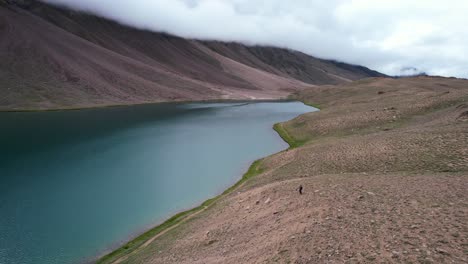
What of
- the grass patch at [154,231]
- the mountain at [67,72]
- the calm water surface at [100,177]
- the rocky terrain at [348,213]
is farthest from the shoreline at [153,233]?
the mountain at [67,72]

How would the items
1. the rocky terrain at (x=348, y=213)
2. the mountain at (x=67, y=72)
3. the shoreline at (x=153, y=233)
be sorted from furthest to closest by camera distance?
the mountain at (x=67, y=72)
the shoreline at (x=153, y=233)
the rocky terrain at (x=348, y=213)

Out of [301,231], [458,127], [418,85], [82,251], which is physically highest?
[418,85]

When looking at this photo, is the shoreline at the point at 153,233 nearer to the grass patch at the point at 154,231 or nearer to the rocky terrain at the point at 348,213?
the grass patch at the point at 154,231

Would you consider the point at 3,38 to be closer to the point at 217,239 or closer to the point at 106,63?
the point at 106,63

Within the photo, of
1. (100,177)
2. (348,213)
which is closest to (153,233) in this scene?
(348,213)

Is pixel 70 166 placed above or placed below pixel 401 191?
below

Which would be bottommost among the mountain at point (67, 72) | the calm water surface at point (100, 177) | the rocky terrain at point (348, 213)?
the calm water surface at point (100, 177)

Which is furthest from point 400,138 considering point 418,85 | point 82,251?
point 418,85
